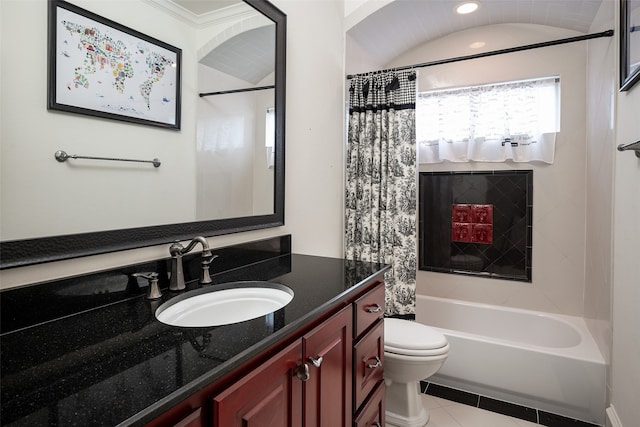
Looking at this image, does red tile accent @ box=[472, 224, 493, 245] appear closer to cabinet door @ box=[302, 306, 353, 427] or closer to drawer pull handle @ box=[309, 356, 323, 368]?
cabinet door @ box=[302, 306, 353, 427]

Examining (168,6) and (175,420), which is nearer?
(175,420)

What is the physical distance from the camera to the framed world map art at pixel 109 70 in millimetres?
884

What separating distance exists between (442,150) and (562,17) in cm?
118

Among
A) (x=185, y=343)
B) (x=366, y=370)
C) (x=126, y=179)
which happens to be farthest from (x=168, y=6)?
(x=366, y=370)

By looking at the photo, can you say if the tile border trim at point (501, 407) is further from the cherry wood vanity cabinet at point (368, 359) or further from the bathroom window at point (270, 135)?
the bathroom window at point (270, 135)

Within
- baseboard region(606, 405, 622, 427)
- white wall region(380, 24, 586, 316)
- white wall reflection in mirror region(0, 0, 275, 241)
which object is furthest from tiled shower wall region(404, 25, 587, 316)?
white wall reflection in mirror region(0, 0, 275, 241)

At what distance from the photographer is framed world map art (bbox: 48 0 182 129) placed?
0.88m

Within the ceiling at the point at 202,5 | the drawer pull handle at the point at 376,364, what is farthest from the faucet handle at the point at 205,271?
the ceiling at the point at 202,5

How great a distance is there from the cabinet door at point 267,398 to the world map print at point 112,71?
0.82m

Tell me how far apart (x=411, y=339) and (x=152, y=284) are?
1343 millimetres

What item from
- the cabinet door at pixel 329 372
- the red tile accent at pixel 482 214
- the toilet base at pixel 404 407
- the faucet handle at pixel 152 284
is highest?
the red tile accent at pixel 482 214

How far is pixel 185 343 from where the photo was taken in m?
0.73

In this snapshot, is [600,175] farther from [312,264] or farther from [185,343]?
[185,343]

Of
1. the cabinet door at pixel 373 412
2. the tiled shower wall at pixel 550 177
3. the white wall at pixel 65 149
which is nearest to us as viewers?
the white wall at pixel 65 149
